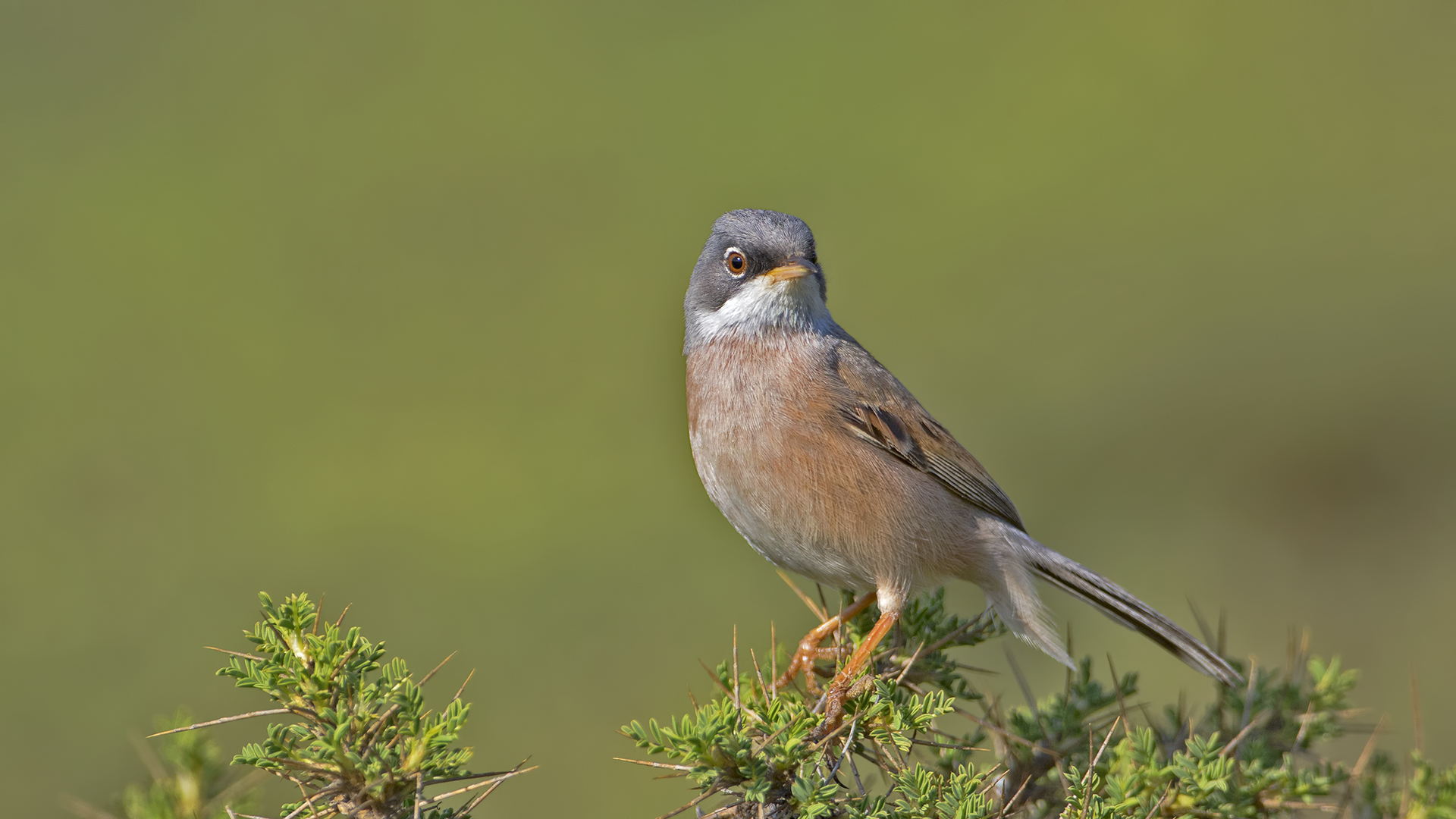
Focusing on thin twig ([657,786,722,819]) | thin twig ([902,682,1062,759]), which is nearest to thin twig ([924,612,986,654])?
thin twig ([902,682,1062,759])

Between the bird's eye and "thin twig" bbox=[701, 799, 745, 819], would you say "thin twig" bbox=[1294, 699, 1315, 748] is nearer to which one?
"thin twig" bbox=[701, 799, 745, 819]

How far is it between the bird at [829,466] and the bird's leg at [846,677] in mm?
37

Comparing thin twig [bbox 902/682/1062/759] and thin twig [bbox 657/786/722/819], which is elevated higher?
thin twig [bbox 657/786/722/819]

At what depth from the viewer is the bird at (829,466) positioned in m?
3.60

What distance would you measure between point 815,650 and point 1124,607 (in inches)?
46.5

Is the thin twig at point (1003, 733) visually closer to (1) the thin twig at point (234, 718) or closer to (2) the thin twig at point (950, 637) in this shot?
(2) the thin twig at point (950, 637)

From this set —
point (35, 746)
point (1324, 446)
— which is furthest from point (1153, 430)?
point (35, 746)

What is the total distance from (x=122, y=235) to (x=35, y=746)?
331 centimetres

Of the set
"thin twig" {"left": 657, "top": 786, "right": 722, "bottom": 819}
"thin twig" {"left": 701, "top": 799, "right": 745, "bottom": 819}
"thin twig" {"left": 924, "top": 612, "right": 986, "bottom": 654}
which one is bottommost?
"thin twig" {"left": 924, "top": 612, "right": 986, "bottom": 654}

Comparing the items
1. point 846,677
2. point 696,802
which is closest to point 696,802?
point 696,802

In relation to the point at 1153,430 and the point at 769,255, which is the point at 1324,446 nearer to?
the point at 1153,430

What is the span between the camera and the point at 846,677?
2.96 metres

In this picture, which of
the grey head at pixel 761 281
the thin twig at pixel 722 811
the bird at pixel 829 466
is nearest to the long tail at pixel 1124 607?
the bird at pixel 829 466

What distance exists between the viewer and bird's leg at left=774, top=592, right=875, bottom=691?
3566mm
